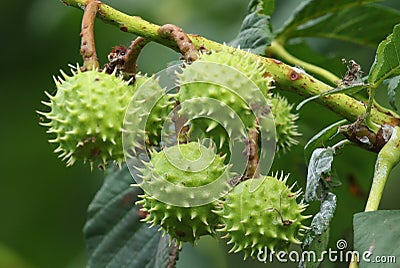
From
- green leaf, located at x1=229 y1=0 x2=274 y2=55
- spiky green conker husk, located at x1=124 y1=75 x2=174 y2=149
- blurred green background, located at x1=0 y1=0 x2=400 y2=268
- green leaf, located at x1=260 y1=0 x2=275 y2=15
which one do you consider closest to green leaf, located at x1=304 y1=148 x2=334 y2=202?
spiky green conker husk, located at x1=124 y1=75 x2=174 y2=149

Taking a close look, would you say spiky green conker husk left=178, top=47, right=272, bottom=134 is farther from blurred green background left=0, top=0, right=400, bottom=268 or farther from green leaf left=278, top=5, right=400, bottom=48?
blurred green background left=0, top=0, right=400, bottom=268

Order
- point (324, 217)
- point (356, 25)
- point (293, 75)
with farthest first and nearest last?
point (356, 25) < point (293, 75) < point (324, 217)

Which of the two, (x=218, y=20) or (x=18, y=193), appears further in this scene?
(x=18, y=193)

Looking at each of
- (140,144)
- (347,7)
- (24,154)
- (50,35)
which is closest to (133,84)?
(140,144)

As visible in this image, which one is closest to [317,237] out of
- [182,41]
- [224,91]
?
[224,91]

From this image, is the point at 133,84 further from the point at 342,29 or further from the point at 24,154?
the point at 24,154

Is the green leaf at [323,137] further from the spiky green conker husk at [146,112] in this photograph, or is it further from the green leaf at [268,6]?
the green leaf at [268,6]

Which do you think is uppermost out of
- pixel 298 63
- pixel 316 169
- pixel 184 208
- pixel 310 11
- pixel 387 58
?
pixel 310 11

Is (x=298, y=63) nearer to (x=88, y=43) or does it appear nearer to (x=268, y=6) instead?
(x=268, y=6)
